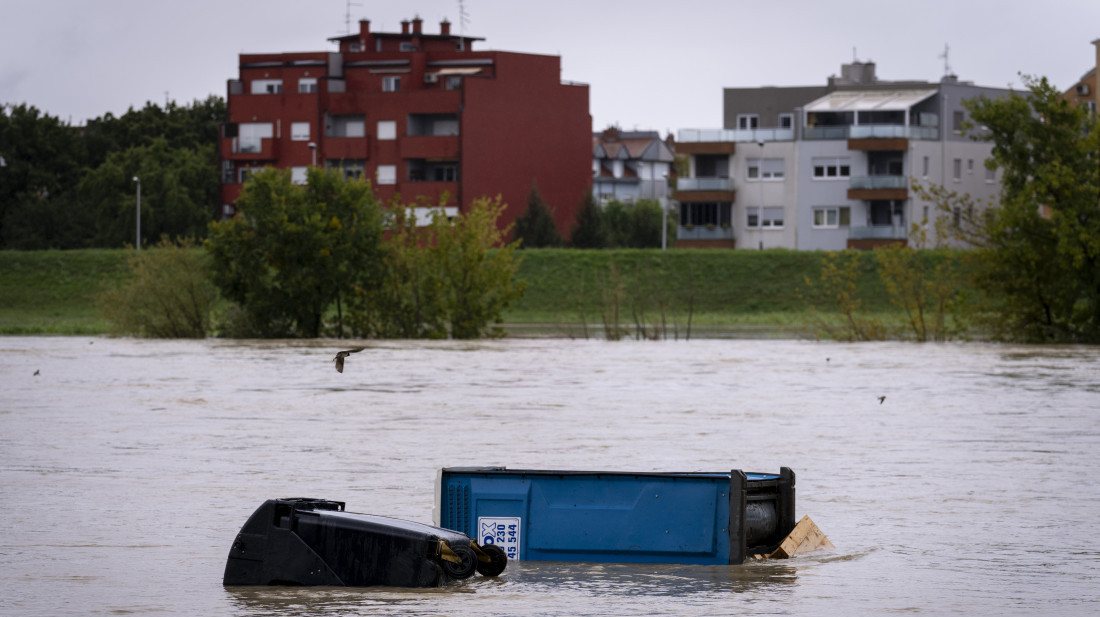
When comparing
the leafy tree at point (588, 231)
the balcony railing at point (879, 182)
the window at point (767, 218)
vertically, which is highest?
the balcony railing at point (879, 182)

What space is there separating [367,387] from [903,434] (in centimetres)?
1074

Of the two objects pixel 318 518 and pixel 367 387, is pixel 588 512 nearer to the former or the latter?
pixel 318 518

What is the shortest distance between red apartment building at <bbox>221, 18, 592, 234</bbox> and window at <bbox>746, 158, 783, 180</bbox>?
9474 mm

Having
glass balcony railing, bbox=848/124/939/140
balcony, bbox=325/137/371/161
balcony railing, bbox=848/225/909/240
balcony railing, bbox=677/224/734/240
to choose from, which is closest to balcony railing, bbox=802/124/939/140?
glass balcony railing, bbox=848/124/939/140

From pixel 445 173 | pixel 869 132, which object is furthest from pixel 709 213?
pixel 445 173

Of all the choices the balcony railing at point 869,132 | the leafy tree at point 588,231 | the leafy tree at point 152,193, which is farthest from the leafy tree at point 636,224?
the leafy tree at point 152,193

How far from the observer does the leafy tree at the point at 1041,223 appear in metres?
39.5

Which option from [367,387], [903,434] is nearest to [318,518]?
[903,434]

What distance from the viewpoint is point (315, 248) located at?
139 ft

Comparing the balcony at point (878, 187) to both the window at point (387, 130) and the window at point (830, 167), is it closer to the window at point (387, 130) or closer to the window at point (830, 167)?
the window at point (830, 167)

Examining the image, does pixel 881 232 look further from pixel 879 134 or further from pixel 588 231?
pixel 588 231

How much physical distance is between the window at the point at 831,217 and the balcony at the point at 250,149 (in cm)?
3059

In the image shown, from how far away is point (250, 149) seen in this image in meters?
87.4

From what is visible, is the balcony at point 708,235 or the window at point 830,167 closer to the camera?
the window at point 830,167
